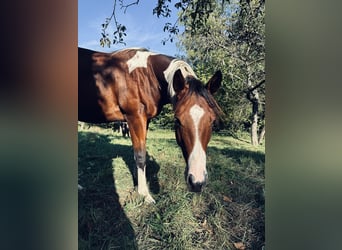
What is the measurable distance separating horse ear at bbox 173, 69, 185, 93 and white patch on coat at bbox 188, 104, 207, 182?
17 cm

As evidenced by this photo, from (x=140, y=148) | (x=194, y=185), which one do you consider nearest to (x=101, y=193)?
(x=140, y=148)

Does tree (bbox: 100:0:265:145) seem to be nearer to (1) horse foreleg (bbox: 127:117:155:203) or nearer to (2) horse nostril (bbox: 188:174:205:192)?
(2) horse nostril (bbox: 188:174:205:192)

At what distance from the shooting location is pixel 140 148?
232 centimetres

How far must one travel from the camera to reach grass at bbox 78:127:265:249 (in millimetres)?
2250

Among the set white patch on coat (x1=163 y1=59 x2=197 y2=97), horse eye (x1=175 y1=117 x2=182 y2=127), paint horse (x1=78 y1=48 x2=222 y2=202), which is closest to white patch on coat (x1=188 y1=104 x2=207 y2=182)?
paint horse (x1=78 y1=48 x2=222 y2=202)

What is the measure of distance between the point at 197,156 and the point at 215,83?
1.79 ft

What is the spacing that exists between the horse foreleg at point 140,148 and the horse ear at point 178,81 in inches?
13.4

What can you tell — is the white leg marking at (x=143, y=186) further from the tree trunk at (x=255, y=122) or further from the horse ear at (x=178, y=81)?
the tree trunk at (x=255, y=122)

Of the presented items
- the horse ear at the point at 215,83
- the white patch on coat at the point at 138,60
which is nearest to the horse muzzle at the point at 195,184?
the horse ear at the point at 215,83
